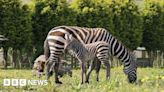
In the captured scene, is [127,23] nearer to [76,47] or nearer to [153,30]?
[153,30]

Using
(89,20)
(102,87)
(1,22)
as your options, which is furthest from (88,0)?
(102,87)

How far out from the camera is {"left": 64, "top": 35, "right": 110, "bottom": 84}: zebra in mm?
14812

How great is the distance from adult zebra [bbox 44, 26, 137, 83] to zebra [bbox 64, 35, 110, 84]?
0.37 meters

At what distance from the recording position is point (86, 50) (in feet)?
48.8

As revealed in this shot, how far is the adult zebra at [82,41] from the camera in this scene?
15.4 m

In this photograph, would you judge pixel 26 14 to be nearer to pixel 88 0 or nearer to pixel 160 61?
pixel 88 0

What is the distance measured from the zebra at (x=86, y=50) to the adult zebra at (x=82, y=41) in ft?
1.22

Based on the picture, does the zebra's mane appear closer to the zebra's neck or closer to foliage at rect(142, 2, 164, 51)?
the zebra's neck

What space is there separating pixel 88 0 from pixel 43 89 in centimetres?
2554

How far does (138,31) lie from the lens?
125ft

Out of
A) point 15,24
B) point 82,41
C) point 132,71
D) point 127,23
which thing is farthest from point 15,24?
point 132,71

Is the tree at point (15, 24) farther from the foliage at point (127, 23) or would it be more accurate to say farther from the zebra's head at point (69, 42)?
the zebra's head at point (69, 42)

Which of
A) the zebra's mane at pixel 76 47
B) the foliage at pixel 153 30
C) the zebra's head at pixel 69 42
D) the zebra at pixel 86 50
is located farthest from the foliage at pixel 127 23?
the zebra's mane at pixel 76 47

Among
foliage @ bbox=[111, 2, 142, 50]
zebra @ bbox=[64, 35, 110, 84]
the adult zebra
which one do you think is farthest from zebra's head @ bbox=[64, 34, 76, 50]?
foliage @ bbox=[111, 2, 142, 50]
